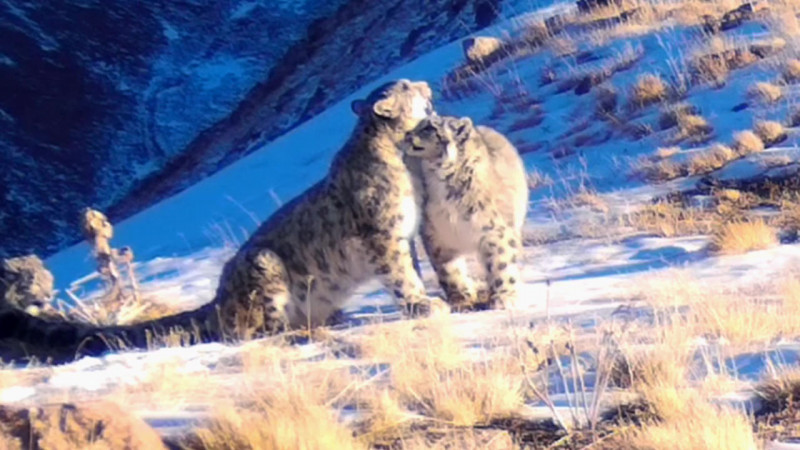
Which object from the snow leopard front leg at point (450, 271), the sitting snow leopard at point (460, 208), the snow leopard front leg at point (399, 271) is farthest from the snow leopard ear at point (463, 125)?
the snow leopard front leg at point (399, 271)

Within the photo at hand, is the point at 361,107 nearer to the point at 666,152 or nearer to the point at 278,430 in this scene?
the point at 278,430

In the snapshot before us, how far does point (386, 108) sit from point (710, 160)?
5.08 m

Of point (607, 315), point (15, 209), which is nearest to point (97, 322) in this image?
point (607, 315)

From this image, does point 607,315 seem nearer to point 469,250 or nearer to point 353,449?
point 469,250

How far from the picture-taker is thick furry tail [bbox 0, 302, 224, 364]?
8.83m

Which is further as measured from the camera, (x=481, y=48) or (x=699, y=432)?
(x=481, y=48)

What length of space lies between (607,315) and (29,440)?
340 centimetres

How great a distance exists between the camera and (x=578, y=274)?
970 cm

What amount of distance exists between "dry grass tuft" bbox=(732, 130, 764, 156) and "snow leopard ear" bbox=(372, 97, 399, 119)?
16.8 feet

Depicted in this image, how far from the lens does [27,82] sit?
30.4 meters

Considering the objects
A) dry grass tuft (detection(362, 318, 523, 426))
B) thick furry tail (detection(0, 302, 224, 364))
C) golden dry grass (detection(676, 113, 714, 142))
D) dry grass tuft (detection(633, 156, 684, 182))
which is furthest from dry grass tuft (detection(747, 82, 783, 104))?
dry grass tuft (detection(362, 318, 523, 426))

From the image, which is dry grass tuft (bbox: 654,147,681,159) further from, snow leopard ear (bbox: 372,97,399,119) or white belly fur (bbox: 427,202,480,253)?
snow leopard ear (bbox: 372,97,399,119)

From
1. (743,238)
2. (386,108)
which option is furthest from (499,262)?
(743,238)

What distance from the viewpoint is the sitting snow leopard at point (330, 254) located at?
8.52 m
